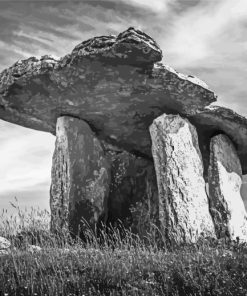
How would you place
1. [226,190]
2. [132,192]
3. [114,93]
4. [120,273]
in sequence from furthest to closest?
[132,192] → [226,190] → [114,93] → [120,273]

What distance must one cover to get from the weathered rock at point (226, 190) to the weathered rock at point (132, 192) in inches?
75.9

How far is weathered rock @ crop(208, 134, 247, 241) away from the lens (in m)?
13.6

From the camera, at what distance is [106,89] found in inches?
520

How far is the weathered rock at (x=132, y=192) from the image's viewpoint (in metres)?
15.3

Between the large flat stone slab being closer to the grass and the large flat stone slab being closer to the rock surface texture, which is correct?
the rock surface texture

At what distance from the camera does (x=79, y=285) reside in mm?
8398

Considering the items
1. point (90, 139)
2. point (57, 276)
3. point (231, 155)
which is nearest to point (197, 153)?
point (231, 155)

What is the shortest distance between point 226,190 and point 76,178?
3.91 meters

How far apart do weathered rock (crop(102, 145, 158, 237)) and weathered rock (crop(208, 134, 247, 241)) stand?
193 centimetres

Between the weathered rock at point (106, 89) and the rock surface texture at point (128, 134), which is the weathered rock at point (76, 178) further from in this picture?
the weathered rock at point (106, 89)

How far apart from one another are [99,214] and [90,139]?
2.05 meters

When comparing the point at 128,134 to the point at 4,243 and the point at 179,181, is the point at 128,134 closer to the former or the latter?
the point at 179,181

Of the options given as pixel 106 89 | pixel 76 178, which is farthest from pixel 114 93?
pixel 76 178

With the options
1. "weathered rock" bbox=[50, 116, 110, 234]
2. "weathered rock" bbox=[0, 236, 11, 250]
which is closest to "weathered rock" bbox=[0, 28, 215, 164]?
"weathered rock" bbox=[50, 116, 110, 234]
